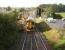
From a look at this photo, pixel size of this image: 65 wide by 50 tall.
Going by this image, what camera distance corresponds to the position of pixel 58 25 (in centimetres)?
832

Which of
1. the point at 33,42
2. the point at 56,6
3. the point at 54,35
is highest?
the point at 56,6

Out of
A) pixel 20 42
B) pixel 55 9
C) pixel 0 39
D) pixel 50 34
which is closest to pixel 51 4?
pixel 55 9

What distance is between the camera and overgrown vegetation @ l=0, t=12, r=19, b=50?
24.4 feet

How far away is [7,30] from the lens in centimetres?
796

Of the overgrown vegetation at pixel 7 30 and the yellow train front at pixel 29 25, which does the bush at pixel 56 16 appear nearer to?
the yellow train front at pixel 29 25

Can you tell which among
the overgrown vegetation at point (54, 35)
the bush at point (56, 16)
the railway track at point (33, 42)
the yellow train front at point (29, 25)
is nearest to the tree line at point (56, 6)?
the bush at point (56, 16)

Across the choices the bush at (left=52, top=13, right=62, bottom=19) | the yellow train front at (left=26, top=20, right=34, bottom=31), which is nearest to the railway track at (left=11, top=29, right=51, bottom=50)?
the yellow train front at (left=26, top=20, right=34, bottom=31)

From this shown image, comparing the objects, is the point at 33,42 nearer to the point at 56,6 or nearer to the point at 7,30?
the point at 7,30

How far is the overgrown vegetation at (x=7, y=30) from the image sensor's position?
24.4ft

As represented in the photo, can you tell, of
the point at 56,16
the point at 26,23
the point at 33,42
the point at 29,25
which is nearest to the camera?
the point at 56,16

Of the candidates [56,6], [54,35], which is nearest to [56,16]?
[56,6]

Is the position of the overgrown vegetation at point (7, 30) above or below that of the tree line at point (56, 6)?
below

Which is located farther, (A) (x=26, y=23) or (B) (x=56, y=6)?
(A) (x=26, y=23)

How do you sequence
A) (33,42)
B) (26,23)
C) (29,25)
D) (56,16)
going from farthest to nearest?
(29,25) → (26,23) → (33,42) → (56,16)
